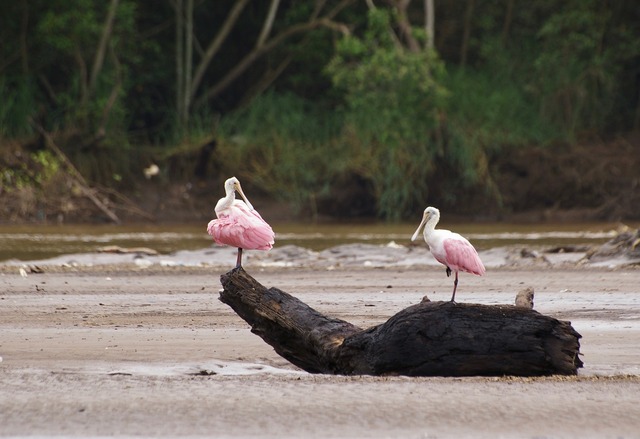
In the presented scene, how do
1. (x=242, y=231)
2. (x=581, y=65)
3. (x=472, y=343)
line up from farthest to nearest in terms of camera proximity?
(x=581, y=65) → (x=242, y=231) → (x=472, y=343)

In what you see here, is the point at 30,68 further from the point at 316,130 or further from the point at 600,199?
the point at 600,199

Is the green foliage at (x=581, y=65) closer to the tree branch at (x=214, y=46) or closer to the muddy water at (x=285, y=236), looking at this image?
the muddy water at (x=285, y=236)

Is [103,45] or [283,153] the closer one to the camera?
[103,45]

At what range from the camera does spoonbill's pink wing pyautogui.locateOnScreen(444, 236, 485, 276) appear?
8.21m

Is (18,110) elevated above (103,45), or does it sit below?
below

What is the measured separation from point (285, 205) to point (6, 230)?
583 centimetres

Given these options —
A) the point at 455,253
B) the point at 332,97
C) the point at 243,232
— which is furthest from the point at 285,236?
the point at 455,253

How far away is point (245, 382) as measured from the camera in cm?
659

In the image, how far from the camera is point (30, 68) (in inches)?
1014

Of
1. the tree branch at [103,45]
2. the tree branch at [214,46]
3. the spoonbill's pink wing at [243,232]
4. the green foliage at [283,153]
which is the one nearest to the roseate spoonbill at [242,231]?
the spoonbill's pink wing at [243,232]

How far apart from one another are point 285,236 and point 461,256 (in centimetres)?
1131

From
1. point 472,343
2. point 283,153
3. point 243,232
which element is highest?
point 243,232

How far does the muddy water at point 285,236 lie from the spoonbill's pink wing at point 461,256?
8244 millimetres

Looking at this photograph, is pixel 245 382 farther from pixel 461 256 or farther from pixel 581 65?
pixel 581 65
